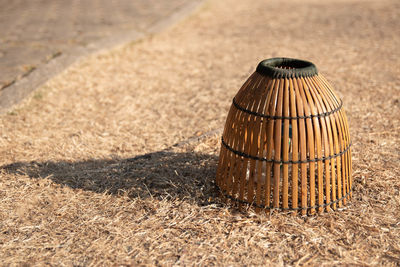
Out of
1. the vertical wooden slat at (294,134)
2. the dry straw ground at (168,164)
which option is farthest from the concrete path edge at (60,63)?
the vertical wooden slat at (294,134)

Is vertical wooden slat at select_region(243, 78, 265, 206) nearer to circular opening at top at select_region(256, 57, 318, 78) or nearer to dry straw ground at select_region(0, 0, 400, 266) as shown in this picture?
circular opening at top at select_region(256, 57, 318, 78)

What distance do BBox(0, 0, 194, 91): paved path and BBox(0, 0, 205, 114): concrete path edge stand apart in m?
0.17

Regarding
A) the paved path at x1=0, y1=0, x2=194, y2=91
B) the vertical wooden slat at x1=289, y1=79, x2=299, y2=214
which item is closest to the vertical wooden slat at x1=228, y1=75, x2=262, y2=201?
the vertical wooden slat at x1=289, y1=79, x2=299, y2=214

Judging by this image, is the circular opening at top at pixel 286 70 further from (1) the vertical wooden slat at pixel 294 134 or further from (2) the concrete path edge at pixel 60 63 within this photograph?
(2) the concrete path edge at pixel 60 63

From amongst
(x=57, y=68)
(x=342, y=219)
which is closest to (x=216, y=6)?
(x=57, y=68)

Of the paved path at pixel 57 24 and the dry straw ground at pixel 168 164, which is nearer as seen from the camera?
the dry straw ground at pixel 168 164

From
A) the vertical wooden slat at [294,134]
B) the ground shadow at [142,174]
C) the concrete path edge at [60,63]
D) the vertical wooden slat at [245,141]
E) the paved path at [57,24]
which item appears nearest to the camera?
the vertical wooden slat at [294,134]

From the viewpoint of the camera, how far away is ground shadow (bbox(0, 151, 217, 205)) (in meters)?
3.61

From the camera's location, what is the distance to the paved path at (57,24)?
6.84 meters

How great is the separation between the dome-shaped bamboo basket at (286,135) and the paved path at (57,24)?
4065mm

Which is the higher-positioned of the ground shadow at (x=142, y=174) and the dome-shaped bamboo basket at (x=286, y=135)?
the dome-shaped bamboo basket at (x=286, y=135)

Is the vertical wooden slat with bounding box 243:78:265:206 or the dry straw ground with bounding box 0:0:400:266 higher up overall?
the vertical wooden slat with bounding box 243:78:265:206

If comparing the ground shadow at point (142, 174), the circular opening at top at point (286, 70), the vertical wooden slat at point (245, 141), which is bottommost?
the ground shadow at point (142, 174)

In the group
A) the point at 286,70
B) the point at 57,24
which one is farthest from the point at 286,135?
the point at 57,24
